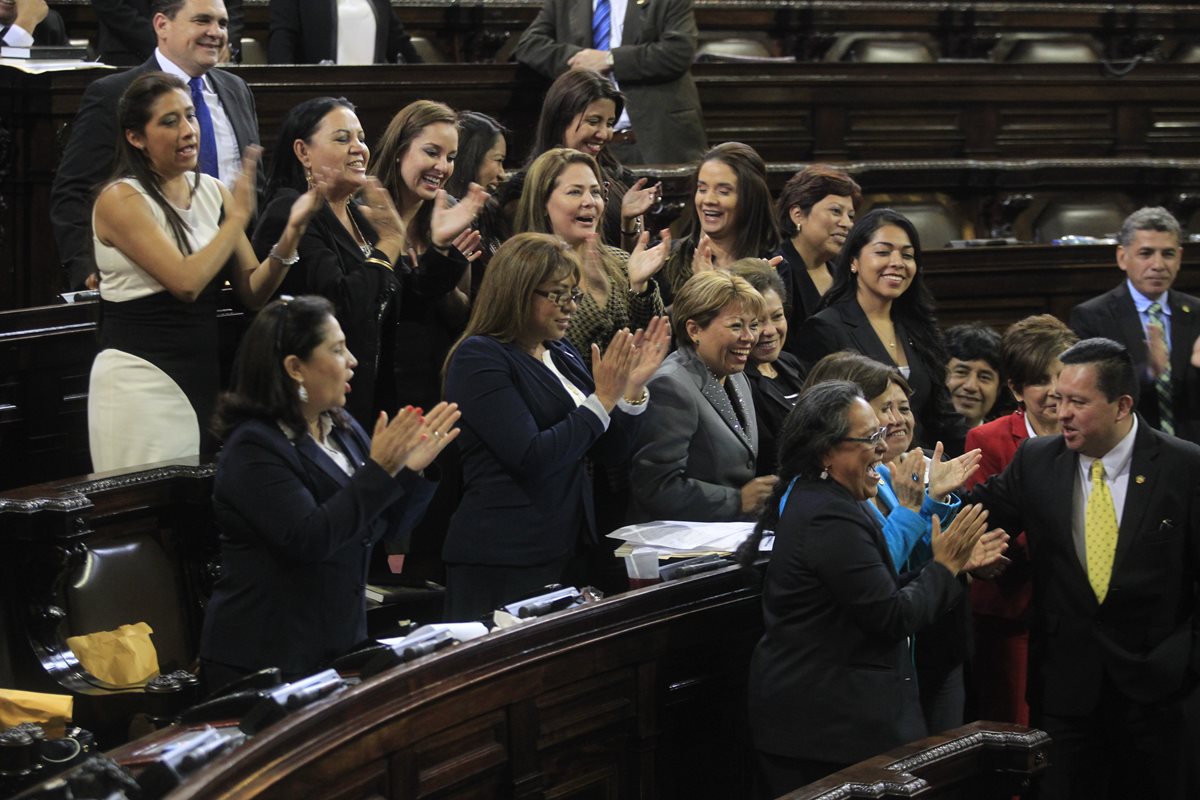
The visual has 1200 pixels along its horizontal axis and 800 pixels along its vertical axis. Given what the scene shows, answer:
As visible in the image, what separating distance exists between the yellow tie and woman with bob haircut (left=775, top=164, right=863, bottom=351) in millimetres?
984

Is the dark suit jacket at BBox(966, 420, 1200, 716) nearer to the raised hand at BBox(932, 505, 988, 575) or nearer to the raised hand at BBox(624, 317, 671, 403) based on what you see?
the raised hand at BBox(932, 505, 988, 575)

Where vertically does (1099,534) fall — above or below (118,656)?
above

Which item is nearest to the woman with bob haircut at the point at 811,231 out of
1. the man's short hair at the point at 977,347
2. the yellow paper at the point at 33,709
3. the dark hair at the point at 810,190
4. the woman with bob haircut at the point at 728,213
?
the dark hair at the point at 810,190

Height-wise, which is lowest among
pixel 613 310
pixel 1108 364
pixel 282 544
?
pixel 282 544

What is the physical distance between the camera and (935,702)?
3.01 m

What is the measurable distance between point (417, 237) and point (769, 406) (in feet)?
2.77

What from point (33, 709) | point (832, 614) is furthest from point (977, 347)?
point (33, 709)

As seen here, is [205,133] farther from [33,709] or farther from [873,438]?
[873,438]

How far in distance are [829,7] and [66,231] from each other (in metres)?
4.30

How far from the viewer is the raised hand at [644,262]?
11.5 feet

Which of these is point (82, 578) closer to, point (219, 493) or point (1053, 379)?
point (219, 493)

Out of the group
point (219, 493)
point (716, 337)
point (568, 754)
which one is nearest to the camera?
point (219, 493)

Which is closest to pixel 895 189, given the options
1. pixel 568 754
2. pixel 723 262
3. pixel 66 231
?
pixel 723 262

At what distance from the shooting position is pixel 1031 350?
371 cm
